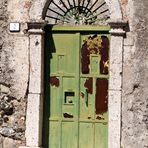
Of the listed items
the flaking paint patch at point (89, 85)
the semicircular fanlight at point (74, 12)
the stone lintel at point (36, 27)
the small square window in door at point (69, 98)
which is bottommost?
the small square window in door at point (69, 98)

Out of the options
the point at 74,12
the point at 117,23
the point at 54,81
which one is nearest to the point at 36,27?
the point at 74,12

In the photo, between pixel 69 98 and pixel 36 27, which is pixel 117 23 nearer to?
pixel 36 27

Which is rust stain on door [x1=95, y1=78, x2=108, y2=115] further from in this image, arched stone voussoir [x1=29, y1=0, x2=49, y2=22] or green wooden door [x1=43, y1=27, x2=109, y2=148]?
arched stone voussoir [x1=29, y1=0, x2=49, y2=22]

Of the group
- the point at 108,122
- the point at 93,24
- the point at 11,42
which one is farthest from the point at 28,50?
the point at 108,122

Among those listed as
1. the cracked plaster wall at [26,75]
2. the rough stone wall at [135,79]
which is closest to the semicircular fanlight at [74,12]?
the cracked plaster wall at [26,75]

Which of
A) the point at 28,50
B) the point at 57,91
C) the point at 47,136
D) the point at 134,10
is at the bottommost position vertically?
the point at 47,136

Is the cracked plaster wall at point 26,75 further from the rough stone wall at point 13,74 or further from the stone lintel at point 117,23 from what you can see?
the stone lintel at point 117,23

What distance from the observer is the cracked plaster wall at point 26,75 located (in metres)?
9.73

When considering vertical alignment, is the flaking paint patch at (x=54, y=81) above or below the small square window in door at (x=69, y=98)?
above

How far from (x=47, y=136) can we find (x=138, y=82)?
1.78 m

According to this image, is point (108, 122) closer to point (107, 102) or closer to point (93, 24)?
point (107, 102)

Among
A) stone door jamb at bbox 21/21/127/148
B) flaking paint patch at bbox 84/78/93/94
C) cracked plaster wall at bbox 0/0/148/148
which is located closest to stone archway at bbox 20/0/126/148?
stone door jamb at bbox 21/21/127/148

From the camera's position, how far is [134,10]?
9.74 meters

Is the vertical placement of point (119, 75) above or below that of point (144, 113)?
above
